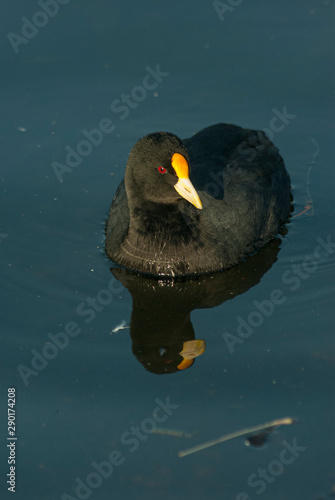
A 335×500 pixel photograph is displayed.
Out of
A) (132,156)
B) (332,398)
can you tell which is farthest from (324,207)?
(332,398)

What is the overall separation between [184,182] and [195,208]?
0.54 metres

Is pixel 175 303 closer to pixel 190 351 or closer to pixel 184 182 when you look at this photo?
pixel 190 351

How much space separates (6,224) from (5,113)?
1.74 m

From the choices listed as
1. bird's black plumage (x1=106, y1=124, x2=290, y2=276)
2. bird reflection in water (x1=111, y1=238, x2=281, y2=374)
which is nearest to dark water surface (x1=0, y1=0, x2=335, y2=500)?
bird reflection in water (x1=111, y1=238, x2=281, y2=374)

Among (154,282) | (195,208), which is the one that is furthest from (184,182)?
(154,282)

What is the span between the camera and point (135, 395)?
583 cm

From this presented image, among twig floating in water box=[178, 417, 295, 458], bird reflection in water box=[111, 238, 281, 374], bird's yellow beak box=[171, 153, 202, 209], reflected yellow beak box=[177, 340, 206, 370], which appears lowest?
bird reflection in water box=[111, 238, 281, 374]

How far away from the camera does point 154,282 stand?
283 inches

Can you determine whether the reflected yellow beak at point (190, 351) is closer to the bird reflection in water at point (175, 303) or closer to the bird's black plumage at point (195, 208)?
the bird reflection in water at point (175, 303)

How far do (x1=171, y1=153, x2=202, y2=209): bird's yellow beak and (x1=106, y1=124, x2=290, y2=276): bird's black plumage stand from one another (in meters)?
0.03

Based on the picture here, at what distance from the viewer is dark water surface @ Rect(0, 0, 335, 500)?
17.6ft

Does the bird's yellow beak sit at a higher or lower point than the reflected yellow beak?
higher

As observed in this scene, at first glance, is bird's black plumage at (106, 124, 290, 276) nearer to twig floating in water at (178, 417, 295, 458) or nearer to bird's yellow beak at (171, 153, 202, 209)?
bird's yellow beak at (171, 153, 202, 209)

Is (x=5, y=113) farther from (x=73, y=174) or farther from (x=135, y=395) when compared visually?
(x=135, y=395)
